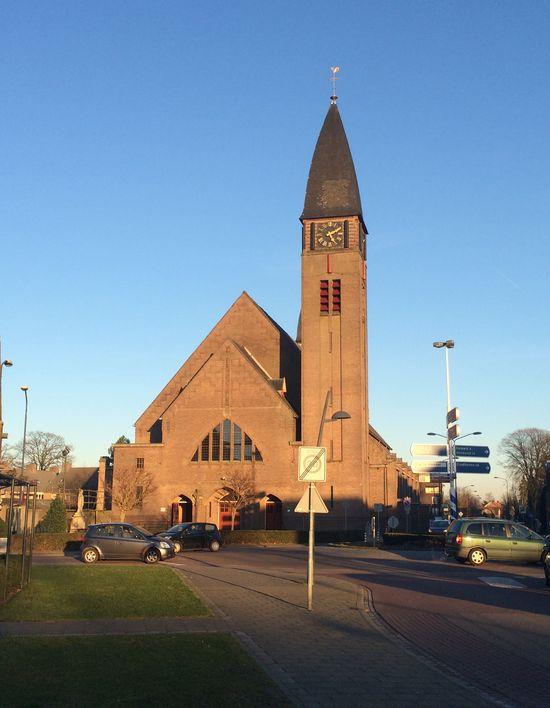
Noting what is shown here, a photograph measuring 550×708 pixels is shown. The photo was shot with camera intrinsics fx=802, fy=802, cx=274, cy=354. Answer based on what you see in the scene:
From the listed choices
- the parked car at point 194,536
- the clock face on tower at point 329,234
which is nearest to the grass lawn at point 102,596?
the parked car at point 194,536

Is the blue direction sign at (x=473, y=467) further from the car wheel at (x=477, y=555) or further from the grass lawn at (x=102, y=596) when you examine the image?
the grass lawn at (x=102, y=596)

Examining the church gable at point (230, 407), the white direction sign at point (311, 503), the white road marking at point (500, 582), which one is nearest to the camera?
the white direction sign at point (311, 503)

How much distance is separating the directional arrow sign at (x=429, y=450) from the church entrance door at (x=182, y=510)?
21191mm

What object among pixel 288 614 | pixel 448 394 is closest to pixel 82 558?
pixel 288 614

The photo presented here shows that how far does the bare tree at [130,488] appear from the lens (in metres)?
58.5

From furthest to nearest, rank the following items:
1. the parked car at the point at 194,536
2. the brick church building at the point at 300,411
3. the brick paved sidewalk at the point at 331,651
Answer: the brick church building at the point at 300,411 < the parked car at the point at 194,536 < the brick paved sidewalk at the point at 331,651

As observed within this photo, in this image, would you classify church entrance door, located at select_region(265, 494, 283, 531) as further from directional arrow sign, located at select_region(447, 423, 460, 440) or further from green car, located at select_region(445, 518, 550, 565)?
green car, located at select_region(445, 518, 550, 565)

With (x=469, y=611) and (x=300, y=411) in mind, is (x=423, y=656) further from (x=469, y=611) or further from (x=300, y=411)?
(x=300, y=411)

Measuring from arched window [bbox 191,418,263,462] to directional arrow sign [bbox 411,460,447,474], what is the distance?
1644cm

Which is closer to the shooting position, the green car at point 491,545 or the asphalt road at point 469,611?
the asphalt road at point 469,611

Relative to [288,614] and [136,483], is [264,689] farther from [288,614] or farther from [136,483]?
[136,483]

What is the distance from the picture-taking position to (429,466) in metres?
44.4

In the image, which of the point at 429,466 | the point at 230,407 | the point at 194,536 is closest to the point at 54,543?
the point at 194,536

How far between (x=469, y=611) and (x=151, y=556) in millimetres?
16174
